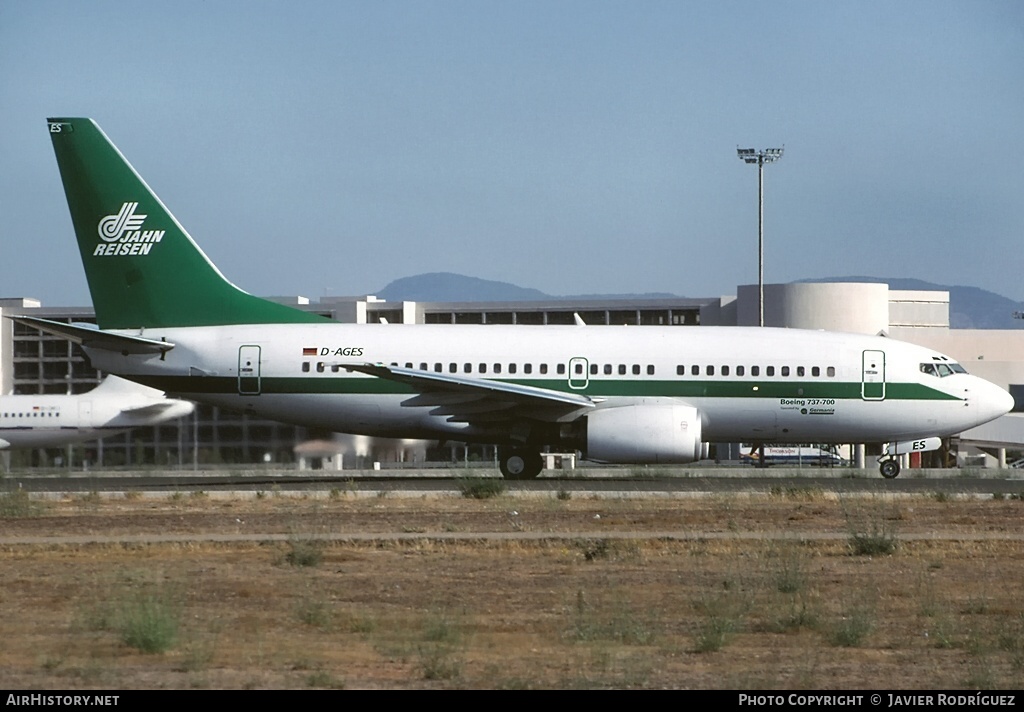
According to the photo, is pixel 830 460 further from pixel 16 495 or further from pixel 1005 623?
pixel 1005 623

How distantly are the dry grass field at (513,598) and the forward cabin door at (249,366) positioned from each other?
934cm

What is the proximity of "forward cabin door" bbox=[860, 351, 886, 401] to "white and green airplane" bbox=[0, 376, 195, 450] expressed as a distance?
29.5 meters

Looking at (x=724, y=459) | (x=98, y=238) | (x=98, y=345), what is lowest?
(x=724, y=459)

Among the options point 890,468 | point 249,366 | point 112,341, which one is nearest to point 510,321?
point 890,468

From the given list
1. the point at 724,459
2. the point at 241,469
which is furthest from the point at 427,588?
the point at 724,459

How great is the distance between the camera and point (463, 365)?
36.4 m

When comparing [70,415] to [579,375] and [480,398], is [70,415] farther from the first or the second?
[579,375]

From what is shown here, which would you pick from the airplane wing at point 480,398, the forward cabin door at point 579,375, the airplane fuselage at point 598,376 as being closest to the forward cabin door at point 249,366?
the airplane fuselage at point 598,376

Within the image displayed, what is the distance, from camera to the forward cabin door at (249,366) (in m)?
36.4

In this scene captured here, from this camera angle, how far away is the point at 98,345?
36.5 m

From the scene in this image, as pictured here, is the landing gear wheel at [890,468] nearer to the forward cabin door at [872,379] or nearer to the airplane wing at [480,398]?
the forward cabin door at [872,379]

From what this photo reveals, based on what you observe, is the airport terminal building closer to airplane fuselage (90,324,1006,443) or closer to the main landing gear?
airplane fuselage (90,324,1006,443)

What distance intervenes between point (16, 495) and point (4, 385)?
38.7 metres

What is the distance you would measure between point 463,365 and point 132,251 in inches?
366
